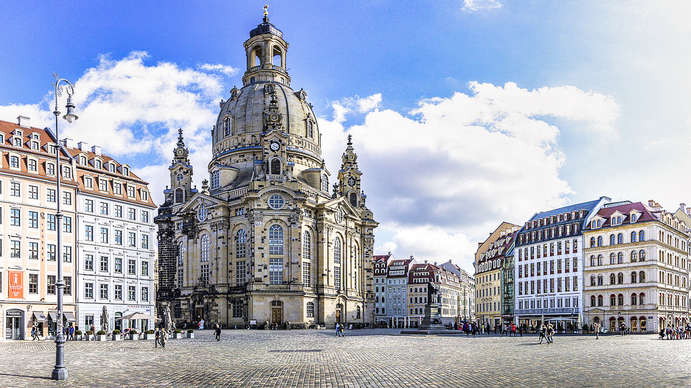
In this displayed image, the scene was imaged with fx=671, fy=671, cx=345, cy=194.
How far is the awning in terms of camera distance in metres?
60.8

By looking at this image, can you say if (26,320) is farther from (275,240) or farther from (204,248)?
(204,248)

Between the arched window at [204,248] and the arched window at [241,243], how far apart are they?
6.54m

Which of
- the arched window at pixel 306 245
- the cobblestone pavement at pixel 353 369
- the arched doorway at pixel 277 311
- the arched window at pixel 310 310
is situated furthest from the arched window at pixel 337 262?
the cobblestone pavement at pixel 353 369

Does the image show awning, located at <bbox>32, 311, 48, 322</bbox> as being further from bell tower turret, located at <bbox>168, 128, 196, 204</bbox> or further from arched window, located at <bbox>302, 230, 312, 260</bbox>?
bell tower turret, located at <bbox>168, 128, 196, 204</bbox>

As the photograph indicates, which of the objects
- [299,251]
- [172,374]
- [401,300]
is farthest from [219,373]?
[401,300]

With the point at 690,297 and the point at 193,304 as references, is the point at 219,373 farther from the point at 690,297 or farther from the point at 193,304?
the point at 690,297

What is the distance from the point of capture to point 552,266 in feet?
342

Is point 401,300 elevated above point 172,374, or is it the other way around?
point 172,374

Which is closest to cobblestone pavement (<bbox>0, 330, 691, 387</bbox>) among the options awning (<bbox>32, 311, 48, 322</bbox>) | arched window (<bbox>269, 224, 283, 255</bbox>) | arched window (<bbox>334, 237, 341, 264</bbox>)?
awning (<bbox>32, 311, 48, 322</bbox>)

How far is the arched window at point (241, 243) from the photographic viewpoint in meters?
99.0

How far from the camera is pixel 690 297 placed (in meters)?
103

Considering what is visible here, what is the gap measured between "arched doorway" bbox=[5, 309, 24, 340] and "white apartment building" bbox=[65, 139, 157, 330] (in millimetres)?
7000

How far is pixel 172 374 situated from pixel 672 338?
2065 inches

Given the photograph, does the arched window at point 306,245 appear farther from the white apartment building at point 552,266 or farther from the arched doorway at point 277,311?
the white apartment building at point 552,266
